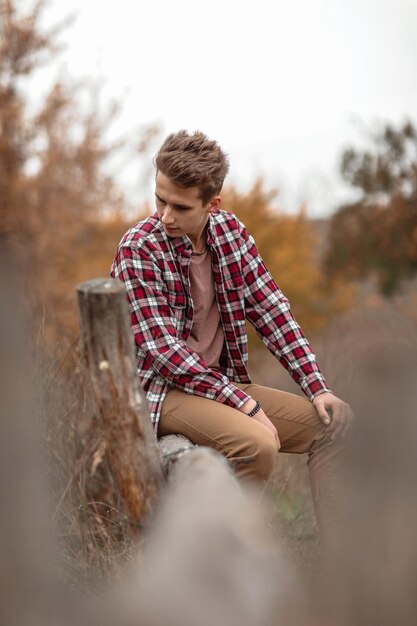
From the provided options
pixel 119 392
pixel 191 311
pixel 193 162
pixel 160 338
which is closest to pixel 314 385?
pixel 191 311

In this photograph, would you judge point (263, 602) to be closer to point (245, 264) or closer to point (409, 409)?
point (409, 409)

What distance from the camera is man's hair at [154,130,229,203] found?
2736 mm

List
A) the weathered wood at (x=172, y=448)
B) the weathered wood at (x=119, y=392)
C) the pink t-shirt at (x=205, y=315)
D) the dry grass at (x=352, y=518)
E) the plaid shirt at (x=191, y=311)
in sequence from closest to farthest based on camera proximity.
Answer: the dry grass at (x=352, y=518), the weathered wood at (x=119, y=392), the weathered wood at (x=172, y=448), the plaid shirt at (x=191, y=311), the pink t-shirt at (x=205, y=315)

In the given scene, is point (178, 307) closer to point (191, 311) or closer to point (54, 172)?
point (191, 311)

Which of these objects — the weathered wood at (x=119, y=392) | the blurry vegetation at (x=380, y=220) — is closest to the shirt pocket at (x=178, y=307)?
the weathered wood at (x=119, y=392)

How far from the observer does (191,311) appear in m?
2.94

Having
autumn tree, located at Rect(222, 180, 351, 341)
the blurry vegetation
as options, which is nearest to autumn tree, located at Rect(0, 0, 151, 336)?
autumn tree, located at Rect(222, 180, 351, 341)

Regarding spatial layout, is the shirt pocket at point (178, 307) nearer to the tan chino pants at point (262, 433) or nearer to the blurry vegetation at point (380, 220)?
the tan chino pants at point (262, 433)

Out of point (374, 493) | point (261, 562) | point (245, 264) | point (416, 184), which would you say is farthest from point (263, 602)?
point (416, 184)

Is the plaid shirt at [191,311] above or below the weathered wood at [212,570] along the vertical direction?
above

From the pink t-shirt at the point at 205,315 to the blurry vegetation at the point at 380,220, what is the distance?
17801mm

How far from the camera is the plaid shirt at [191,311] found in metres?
2.74

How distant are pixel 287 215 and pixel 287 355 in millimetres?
17049

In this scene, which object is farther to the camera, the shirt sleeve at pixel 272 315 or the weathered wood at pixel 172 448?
the shirt sleeve at pixel 272 315
